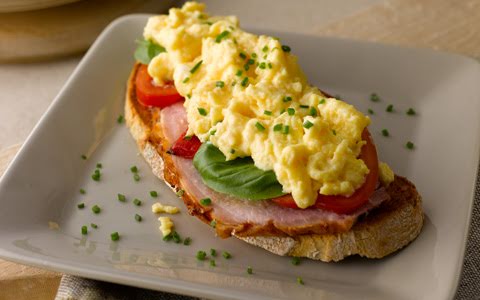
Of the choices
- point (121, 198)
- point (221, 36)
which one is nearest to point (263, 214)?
point (121, 198)

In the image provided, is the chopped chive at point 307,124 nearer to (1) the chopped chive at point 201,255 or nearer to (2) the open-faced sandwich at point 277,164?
(2) the open-faced sandwich at point 277,164

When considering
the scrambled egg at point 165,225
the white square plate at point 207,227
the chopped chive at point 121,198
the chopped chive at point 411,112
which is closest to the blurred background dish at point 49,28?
the white square plate at point 207,227

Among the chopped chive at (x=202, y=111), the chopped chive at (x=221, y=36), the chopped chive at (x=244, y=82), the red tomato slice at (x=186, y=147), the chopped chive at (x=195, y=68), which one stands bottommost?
the red tomato slice at (x=186, y=147)

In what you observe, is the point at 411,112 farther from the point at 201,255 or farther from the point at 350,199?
the point at 201,255

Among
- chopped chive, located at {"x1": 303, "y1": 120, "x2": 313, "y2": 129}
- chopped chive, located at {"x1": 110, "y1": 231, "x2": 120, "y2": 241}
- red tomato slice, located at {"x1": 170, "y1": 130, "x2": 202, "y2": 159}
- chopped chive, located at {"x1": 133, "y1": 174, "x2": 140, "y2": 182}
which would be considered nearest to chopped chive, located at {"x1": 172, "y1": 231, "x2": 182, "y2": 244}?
chopped chive, located at {"x1": 110, "y1": 231, "x2": 120, "y2": 241}

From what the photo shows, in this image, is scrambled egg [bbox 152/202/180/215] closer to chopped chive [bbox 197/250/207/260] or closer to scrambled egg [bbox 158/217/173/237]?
scrambled egg [bbox 158/217/173/237]

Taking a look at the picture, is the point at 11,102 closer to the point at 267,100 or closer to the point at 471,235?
the point at 267,100

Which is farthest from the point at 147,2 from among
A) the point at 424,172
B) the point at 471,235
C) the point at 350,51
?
the point at 471,235
